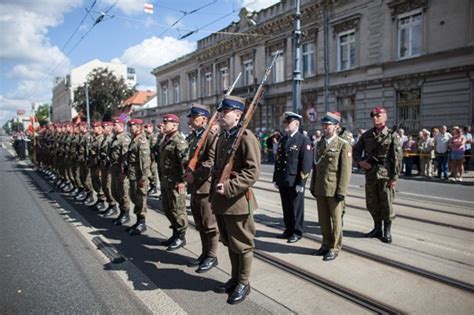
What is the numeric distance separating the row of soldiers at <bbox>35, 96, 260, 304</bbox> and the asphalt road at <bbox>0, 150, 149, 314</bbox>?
3.25 ft

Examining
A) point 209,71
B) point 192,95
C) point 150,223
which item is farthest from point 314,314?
point 192,95

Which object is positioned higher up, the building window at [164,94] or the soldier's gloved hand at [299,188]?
the building window at [164,94]

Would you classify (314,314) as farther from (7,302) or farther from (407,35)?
(407,35)

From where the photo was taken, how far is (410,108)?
2038cm

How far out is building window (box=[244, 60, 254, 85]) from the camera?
32.9 meters

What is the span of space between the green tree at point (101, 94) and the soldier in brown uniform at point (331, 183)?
46.5m

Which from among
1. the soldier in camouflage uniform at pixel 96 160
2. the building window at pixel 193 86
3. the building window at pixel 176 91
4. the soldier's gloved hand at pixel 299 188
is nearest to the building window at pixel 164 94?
the building window at pixel 176 91

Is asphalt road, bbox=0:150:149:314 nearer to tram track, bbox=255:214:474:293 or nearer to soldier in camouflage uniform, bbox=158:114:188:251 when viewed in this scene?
soldier in camouflage uniform, bbox=158:114:188:251

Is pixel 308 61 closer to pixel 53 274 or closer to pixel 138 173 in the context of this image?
pixel 138 173

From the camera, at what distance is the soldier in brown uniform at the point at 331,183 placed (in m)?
4.84

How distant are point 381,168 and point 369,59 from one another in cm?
1846

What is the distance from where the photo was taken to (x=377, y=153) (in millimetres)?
5664

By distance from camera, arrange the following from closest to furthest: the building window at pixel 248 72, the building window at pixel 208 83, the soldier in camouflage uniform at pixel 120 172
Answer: the soldier in camouflage uniform at pixel 120 172, the building window at pixel 248 72, the building window at pixel 208 83

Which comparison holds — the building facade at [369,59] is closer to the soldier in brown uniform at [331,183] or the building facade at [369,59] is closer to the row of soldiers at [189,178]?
the row of soldiers at [189,178]
